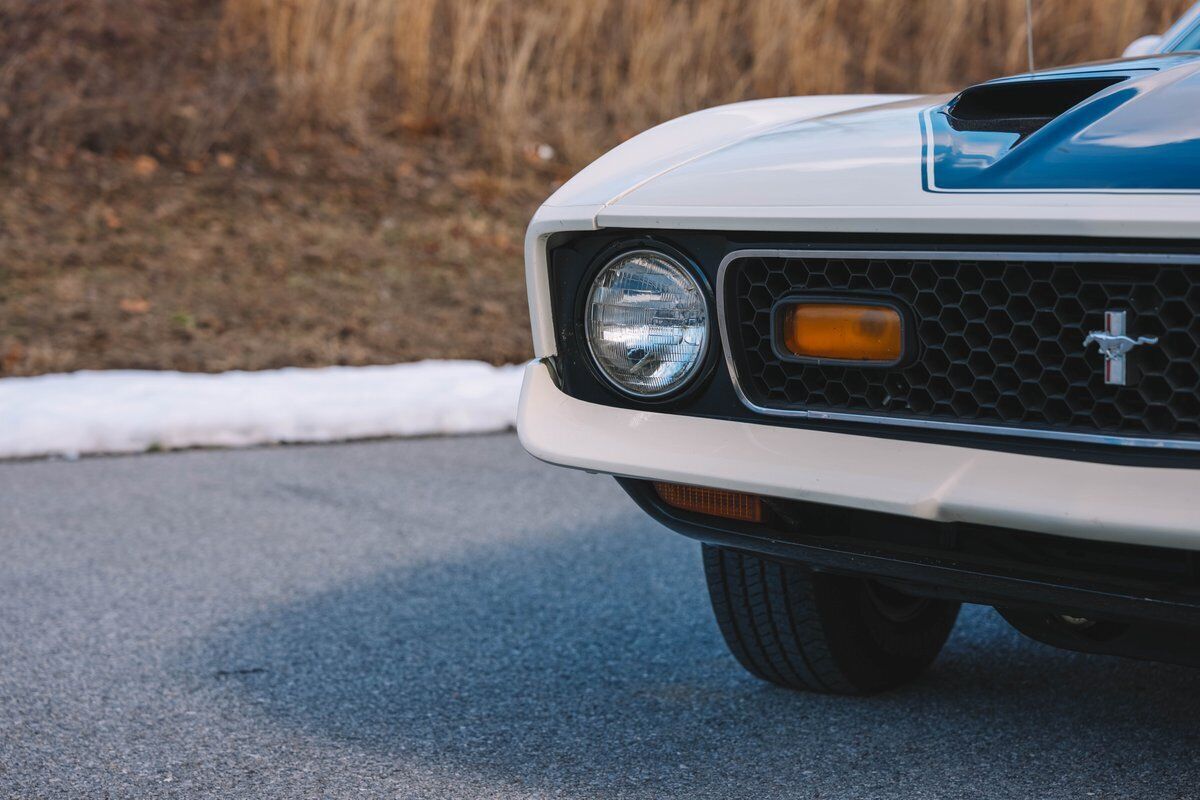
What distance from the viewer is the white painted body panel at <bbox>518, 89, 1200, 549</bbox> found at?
156 centimetres

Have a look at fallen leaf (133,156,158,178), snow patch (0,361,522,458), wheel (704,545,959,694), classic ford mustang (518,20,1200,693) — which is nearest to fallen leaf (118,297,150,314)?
snow patch (0,361,522,458)

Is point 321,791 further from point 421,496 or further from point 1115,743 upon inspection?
point 421,496

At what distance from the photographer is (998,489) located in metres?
1.64

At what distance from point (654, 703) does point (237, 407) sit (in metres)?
2.93

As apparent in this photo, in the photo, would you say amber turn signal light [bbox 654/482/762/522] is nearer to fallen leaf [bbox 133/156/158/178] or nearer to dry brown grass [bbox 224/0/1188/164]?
fallen leaf [bbox 133/156/158/178]

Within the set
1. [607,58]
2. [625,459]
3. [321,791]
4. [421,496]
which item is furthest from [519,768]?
[607,58]

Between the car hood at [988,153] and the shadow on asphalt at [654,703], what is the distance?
962 millimetres

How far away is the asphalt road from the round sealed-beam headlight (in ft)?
2.24

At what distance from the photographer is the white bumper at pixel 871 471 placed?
1.56m

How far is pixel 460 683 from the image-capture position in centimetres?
260

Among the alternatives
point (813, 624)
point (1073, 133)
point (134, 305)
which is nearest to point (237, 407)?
point (134, 305)

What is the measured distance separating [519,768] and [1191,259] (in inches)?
52.3

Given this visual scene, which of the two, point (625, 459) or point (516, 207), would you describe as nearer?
point (625, 459)

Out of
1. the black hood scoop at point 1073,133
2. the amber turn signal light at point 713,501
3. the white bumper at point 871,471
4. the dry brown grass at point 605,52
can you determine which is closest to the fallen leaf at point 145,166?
the dry brown grass at point 605,52
